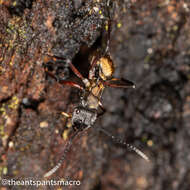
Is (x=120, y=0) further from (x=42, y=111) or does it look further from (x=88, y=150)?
(x=88, y=150)

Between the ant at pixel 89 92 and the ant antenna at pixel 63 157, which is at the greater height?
the ant at pixel 89 92

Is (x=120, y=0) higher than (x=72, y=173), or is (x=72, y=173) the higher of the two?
(x=120, y=0)

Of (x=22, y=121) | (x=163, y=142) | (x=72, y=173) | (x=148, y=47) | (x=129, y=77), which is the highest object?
(x=148, y=47)

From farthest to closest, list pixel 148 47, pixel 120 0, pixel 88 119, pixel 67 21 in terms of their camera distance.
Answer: pixel 148 47 < pixel 120 0 < pixel 88 119 < pixel 67 21

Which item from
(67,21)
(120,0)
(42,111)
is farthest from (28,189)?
(120,0)

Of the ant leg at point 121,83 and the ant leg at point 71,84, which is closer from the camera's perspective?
the ant leg at point 71,84

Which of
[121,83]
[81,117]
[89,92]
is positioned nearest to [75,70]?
[89,92]

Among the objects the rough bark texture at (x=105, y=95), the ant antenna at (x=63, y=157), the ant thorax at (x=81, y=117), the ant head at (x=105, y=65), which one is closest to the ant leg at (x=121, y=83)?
the rough bark texture at (x=105, y=95)

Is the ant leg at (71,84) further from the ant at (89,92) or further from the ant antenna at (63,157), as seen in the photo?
the ant antenna at (63,157)
